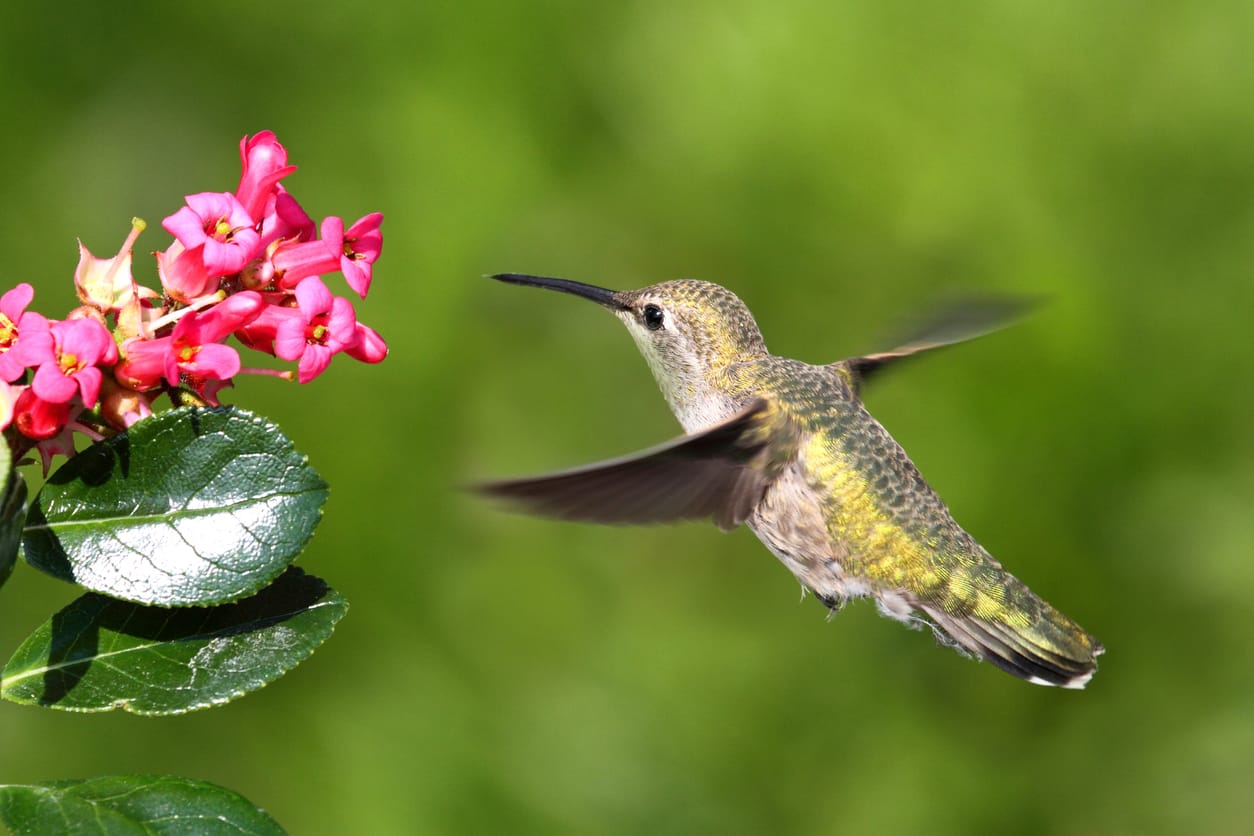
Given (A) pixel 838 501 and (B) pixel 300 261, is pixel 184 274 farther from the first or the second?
(A) pixel 838 501

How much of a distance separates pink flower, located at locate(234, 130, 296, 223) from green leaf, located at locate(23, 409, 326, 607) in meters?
0.35

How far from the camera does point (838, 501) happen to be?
2.60 metres

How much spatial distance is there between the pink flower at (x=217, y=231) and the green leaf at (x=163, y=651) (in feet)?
1.42

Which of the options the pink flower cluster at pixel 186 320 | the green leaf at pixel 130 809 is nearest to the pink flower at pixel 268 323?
the pink flower cluster at pixel 186 320

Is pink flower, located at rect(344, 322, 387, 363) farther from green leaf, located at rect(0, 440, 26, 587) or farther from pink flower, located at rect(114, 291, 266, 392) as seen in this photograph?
green leaf, located at rect(0, 440, 26, 587)

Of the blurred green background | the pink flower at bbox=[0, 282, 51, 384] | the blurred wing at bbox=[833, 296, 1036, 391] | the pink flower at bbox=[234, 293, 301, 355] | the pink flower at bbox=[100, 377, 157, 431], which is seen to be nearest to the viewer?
the pink flower at bbox=[0, 282, 51, 384]

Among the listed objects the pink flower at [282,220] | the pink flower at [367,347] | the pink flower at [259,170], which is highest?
the pink flower at [259,170]

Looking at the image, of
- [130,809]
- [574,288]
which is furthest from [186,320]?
[574,288]

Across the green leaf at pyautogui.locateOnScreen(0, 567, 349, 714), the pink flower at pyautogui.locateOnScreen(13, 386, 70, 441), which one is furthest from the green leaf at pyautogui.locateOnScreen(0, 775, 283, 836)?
the pink flower at pyautogui.locateOnScreen(13, 386, 70, 441)

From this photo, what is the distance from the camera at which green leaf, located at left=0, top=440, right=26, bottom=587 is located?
56.1 inches

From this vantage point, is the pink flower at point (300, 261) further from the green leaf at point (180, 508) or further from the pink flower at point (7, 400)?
the pink flower at point (7, 400)

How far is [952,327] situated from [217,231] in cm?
173

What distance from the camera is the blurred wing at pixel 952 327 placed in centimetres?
282

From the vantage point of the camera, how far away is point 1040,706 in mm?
4074
